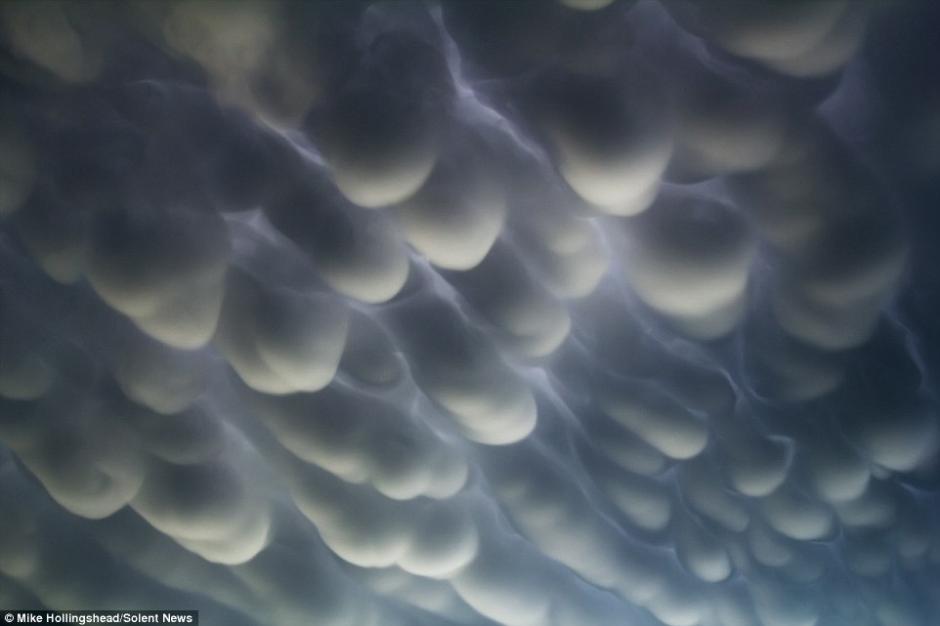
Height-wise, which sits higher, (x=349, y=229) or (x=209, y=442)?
(x=349, y=229)

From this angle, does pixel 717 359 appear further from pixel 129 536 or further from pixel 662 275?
pixel 129 536

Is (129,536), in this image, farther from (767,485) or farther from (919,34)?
(919,34)

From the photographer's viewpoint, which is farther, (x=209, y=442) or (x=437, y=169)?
(x=209, y=442)

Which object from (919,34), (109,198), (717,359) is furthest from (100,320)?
(919,34)

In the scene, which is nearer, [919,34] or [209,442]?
[919,34]

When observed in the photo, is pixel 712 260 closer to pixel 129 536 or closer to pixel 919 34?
pixel 919 34

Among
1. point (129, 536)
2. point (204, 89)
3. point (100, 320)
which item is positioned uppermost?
point (204, 89)

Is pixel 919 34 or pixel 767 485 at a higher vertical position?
pixel 919 34

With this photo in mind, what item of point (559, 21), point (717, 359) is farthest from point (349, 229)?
point (717, 359)
